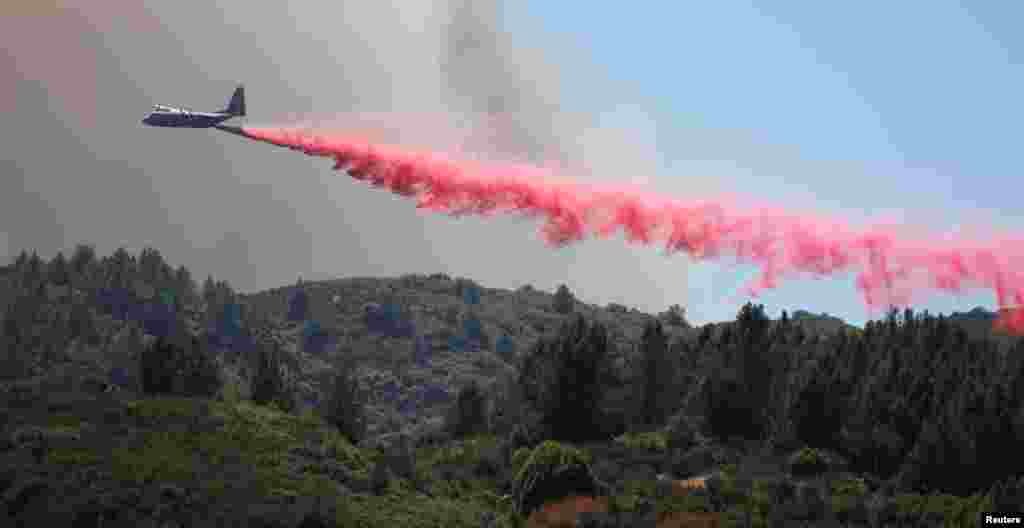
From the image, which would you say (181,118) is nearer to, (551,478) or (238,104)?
(238,104)

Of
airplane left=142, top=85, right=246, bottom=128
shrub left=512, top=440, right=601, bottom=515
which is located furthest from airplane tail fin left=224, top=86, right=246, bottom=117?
shrub left=512, top=440, right=601, bottom=515

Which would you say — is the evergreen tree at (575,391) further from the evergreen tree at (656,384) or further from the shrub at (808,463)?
the shrub at (808,463)

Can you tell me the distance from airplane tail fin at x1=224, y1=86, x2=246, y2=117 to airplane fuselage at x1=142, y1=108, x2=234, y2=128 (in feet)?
1.81

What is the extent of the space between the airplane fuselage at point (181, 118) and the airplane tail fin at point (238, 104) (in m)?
0.55

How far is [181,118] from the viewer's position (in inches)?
4572

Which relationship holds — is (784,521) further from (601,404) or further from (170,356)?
(170,356)

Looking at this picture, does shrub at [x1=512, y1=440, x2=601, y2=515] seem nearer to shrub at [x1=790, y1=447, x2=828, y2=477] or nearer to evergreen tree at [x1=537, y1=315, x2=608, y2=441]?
shrub at [x1=790, y1=447, x2=828, y2=477]

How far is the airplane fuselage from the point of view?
379 ft

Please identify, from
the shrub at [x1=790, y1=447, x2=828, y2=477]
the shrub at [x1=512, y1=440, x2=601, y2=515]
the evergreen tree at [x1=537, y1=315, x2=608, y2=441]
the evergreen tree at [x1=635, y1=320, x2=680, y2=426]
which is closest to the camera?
the shrub at [x1=512, y1=440, x2=601, y2=515]

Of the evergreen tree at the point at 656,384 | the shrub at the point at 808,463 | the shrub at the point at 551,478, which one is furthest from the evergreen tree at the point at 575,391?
the shrub at the point at 551,478

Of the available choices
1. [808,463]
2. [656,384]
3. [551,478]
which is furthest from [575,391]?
[551,478]

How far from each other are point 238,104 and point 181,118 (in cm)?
436

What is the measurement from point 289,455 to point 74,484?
17.3 m

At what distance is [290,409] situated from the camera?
140 m
